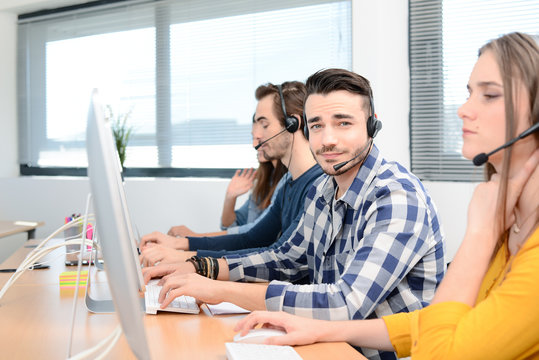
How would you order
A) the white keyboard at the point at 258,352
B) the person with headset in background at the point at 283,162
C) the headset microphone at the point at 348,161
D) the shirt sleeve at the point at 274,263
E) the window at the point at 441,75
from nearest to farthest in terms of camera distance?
the white keyboard at the point at 258,352 → the headset microphone at the point at 348,161 → the shirt sleeve at the point at 274,263 → the person with headset in background at the point at 283,162 → the window at the point at 441,75

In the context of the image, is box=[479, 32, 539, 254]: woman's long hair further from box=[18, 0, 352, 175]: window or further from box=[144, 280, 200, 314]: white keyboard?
box=[18, 0, 352, 175]: window

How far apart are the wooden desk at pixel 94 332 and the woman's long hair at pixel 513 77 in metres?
0.42

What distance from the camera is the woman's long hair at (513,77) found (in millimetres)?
849

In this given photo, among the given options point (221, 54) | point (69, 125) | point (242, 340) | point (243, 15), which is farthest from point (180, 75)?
point (242, 340)

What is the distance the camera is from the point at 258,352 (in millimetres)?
968

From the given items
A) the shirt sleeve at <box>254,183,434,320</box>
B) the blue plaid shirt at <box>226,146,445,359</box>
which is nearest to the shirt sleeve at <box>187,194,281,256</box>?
the blue plaid shirt at <box>226,146,445,359</box>

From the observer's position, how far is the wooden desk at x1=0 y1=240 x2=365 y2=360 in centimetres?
103

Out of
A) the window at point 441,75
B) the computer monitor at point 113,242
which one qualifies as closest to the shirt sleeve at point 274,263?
the computer monitor at point 113,242

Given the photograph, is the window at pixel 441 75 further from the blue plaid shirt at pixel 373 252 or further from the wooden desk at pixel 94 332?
the wooden desk at pixel 94 332

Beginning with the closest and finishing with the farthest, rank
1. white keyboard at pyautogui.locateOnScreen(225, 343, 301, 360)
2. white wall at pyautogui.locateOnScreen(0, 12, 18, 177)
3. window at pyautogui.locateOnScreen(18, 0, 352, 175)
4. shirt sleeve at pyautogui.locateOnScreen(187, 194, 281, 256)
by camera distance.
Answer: white keyboard at pyautogui.locateOnScreen(225, 343, 301, 360)
shirt sleeve at pyautogui.locateOnScreen(187, 194, 281, 256)
window at pyautogui.locateOnScreen(18, 0, 352, 175)
white wall at pyautogui.locateOnScreen(0, 12, 18, 177)

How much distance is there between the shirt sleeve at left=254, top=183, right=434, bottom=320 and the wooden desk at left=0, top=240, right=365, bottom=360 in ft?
0.41

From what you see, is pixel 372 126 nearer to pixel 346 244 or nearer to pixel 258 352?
pixel 346 244

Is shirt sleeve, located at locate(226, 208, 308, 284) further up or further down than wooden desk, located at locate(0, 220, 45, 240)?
further up

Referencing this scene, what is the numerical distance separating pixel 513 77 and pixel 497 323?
0.39 metres
